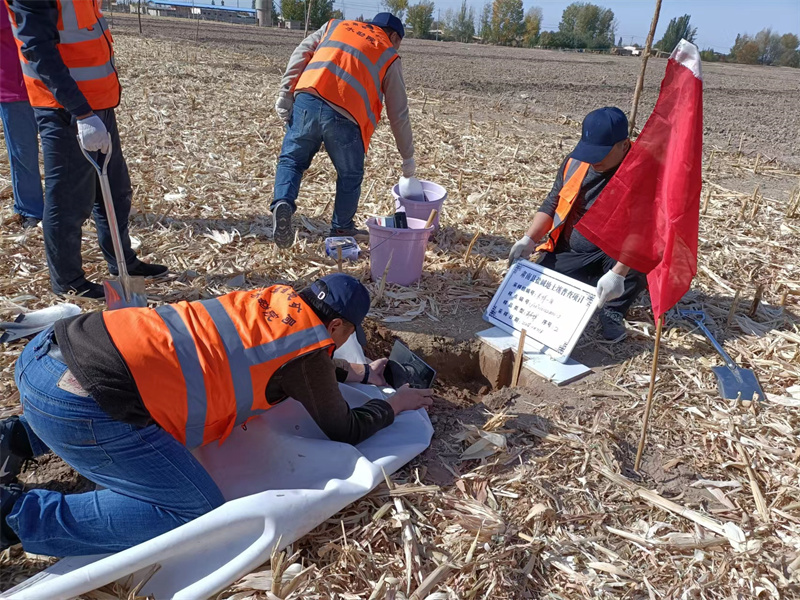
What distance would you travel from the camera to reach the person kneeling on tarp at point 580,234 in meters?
3.70

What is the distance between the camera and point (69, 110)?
340cm

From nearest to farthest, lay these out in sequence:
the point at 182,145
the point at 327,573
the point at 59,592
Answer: the point at 59,592
the point at 327,573
the point at 182,145

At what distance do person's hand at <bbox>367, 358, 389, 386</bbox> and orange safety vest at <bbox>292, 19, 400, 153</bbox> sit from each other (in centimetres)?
215

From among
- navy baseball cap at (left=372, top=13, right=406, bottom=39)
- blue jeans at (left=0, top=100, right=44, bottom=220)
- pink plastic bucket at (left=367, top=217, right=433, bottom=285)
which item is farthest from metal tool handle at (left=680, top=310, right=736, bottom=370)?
blue jeans at (left=0, top=100, right=44, bottom=220)

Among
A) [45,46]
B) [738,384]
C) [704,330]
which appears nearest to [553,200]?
[704,330]

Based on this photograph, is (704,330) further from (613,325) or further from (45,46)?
(45,46)

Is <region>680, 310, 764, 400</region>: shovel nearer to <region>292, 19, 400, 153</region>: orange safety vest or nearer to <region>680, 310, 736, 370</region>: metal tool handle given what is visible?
<region>680, 310, 736, 370</region>: metal tool handle

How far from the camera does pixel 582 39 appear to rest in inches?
2506

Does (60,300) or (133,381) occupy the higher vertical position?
(133,381)

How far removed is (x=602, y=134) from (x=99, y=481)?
325cm

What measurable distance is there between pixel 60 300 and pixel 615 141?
3.71 metres

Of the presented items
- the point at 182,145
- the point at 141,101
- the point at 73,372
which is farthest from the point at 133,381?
the point at 141,101

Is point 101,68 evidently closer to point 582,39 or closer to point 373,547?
point 373,547

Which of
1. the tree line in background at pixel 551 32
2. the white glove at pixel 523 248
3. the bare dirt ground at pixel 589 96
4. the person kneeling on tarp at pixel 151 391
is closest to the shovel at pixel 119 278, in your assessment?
the person kneeling on tarp at pixel 151 391
